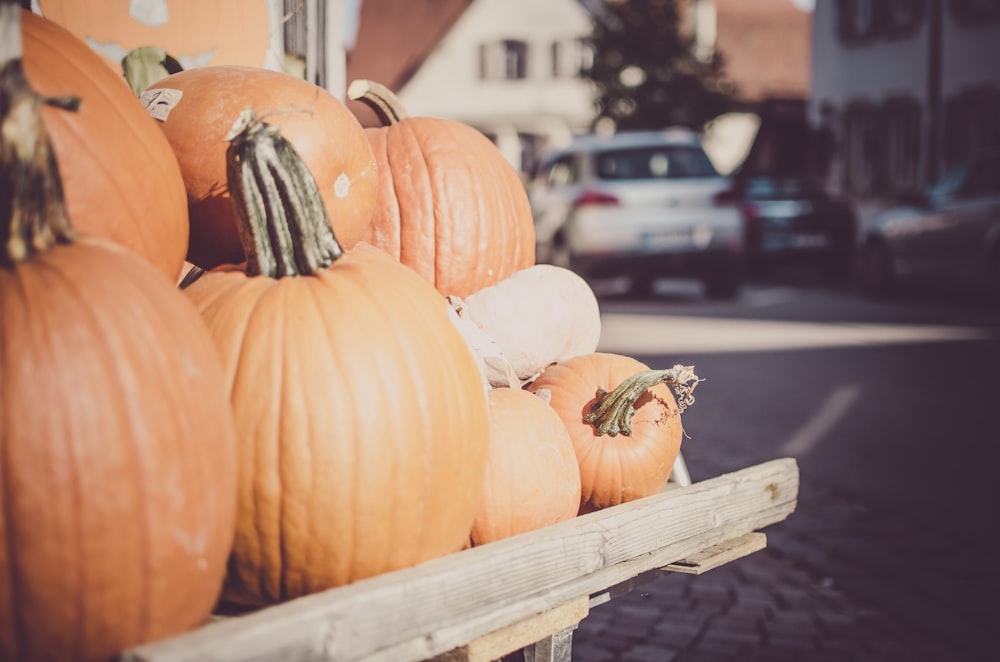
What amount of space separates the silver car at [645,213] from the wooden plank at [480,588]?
1073cm

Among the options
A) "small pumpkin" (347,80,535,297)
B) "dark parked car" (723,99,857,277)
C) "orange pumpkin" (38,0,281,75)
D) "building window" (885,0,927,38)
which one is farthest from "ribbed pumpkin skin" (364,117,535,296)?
"building window" (885,0,927,38)

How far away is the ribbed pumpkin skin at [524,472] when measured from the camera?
1989mm

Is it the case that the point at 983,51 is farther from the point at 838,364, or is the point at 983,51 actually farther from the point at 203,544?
the point at 203,544

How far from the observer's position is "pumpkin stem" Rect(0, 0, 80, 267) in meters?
1.26

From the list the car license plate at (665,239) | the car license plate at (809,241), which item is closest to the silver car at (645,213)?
the car license plate at (665,239)

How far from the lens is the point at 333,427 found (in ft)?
5.02

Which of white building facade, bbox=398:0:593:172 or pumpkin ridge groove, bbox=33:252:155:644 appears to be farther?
white building facade, bbox=398:0:593:172

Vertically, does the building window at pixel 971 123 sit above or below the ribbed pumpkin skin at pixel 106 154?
above

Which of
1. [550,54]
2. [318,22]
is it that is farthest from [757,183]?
[550,54]

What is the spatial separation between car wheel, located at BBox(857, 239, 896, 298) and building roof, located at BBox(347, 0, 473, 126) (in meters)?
7.18

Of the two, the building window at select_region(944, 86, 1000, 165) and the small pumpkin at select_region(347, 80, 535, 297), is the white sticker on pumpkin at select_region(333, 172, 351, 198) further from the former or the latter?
the building window at select_region(944, 86, 1000, 165)

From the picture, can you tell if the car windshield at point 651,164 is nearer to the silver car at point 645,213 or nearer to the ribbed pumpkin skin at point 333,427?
the silver car at point 645,213

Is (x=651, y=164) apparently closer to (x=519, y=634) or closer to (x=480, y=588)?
(x=519, y=634)

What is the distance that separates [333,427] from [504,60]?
127 ft
